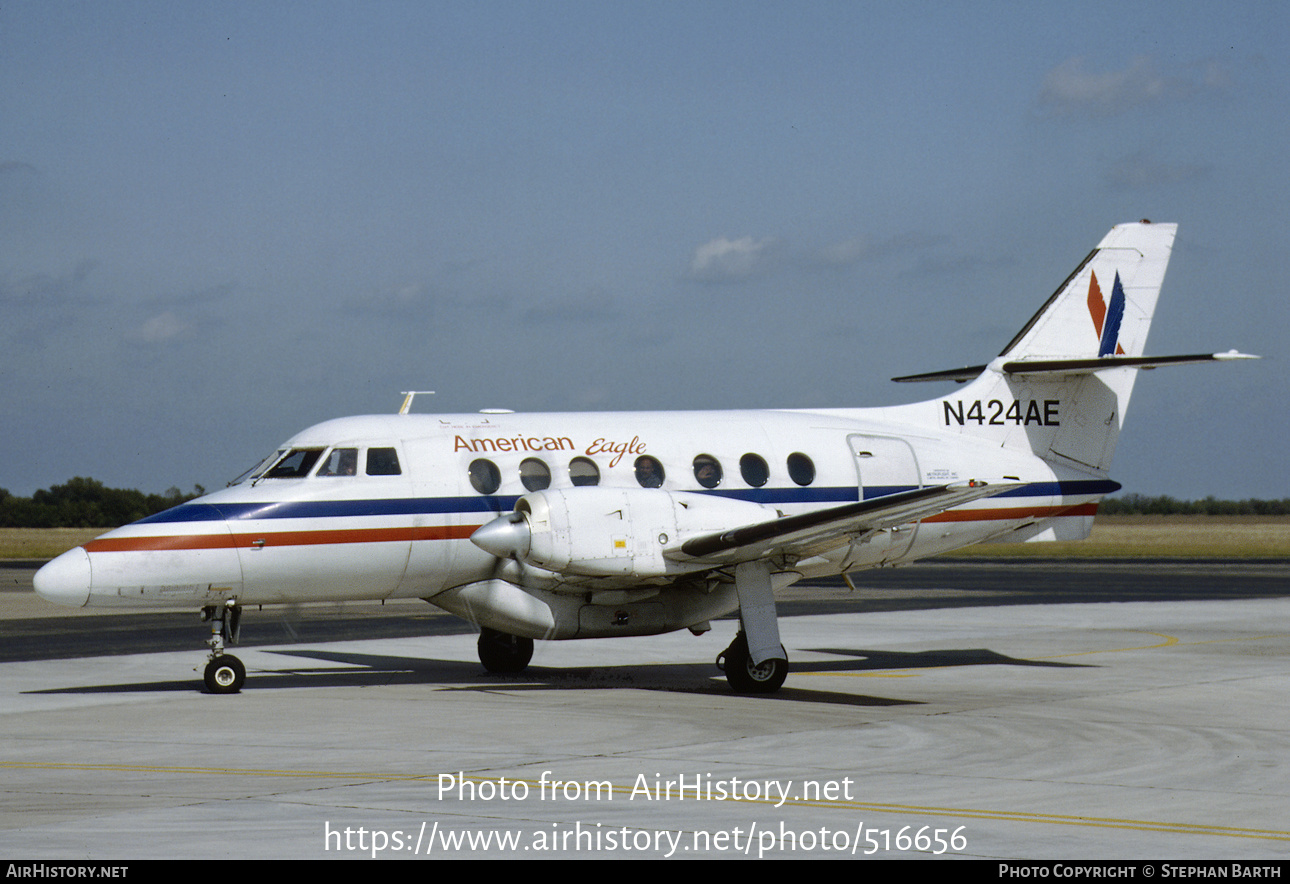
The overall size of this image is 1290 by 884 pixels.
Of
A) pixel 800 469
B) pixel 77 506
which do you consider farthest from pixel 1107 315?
pixel 77 506

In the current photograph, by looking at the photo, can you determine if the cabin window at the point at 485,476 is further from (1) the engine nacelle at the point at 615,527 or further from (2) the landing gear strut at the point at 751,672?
(2) the landing gear strut at the point at 751,672

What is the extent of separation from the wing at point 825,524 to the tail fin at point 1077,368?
4.47 m

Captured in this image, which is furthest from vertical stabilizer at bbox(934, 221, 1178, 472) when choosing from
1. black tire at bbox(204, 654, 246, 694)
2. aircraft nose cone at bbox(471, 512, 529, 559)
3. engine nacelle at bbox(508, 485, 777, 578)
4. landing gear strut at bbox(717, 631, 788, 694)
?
black tire at bbox(204, 654, 246, 694)

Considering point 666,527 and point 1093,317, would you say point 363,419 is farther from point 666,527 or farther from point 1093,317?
point 1093,317

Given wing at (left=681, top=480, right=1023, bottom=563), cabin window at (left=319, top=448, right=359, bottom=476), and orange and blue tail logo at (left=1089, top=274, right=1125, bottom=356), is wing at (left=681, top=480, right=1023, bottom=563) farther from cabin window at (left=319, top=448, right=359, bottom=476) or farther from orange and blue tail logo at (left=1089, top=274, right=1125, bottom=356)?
orange and blue tail logo at (left=1089, top=274, right=1125, bottom=356)

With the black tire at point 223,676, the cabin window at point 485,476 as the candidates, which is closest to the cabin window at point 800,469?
the cabin window at point 485,476

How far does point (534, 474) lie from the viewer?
59.3 ft

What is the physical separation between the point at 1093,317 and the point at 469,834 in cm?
1502

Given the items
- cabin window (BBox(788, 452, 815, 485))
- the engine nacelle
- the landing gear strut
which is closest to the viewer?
the engine nacelle

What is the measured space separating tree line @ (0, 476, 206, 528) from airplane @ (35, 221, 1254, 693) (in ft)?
276

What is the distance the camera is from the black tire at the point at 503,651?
64.2 ft

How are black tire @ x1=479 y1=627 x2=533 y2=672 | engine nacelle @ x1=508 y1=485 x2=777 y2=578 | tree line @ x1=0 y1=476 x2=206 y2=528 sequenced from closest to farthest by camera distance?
engine nacelle @ x1=508 y1=485 x2=777 y2=578
black tire @ x1=479 y1=627 x2=533 y2=672
tree line @ x1=0 y1=476 x2=206 y2=528

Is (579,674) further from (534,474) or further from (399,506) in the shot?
(399,506)

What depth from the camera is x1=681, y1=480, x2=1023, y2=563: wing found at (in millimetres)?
15961
